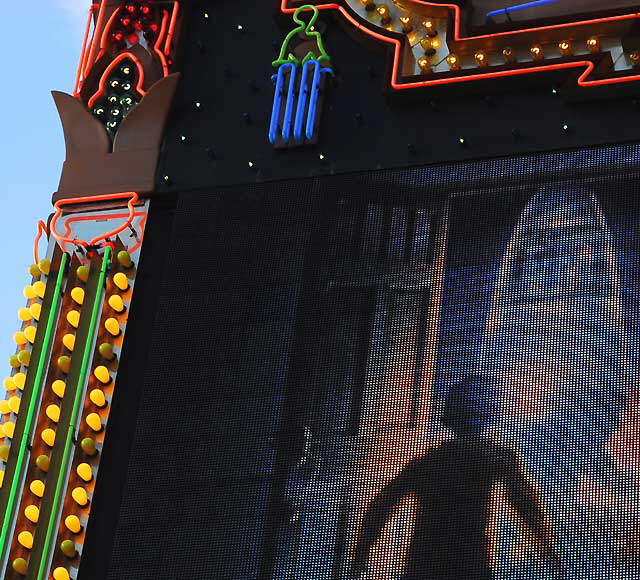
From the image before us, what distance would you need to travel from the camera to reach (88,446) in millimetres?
14602

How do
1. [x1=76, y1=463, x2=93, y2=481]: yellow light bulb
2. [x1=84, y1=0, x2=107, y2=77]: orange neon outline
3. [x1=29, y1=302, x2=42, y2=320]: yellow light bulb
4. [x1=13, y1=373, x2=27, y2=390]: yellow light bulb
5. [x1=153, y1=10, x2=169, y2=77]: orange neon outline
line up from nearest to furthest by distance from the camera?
[x1=76, y1=463, x2=93, y2=481]: yellow light bulb → [x1=13, y1=373, x2=27, y2=390]: yellow light bulb → [x1=29, y1=302, x2=42, y2=320]: yellow light bulb → [x1=153, y1=10, x2=169, y2=77]: orange neon outline → [x1=84, y1=0, x2=107, y2=77]: orange neon outline

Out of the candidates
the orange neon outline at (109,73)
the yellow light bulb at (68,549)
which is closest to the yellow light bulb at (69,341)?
the yellow light bulb at (68,549)

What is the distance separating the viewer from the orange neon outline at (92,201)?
15.9 m

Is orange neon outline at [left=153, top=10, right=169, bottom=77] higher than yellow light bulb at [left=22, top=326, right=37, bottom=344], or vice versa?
orange neon outline at [left=153, top=10, right=169, bottom=77]

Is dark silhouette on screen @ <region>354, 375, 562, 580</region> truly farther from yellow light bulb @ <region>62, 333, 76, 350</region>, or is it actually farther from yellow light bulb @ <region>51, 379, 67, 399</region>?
yellow light bulb @ <region>62, 333, 76, 350</region>

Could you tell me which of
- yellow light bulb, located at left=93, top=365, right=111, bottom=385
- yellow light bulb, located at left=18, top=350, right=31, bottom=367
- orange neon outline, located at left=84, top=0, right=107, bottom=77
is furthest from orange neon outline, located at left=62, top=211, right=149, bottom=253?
orange neon outline, located at left=84, top=0, right=107, bottom=77

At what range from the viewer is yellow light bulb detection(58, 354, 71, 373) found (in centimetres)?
1517

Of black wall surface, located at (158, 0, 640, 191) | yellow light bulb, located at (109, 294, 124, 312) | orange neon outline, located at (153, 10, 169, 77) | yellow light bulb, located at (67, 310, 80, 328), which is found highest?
orange neon outline, located at (153, 10, 169, 77)

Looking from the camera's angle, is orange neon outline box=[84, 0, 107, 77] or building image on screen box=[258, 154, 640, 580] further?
orange neon outline box=[84, 0, 107, 77]

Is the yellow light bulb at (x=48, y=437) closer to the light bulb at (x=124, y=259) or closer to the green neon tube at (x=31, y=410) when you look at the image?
the green neon tube at (x=31, y=410)

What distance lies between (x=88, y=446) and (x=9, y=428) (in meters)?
0.91

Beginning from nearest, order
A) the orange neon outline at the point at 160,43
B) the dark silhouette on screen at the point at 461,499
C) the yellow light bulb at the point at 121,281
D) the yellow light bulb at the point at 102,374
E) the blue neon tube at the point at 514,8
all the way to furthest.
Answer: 1. the dark silhouette on screen at the point at 461,499
2. the yellow light bulb at the point at 102,374
3. the yellow light bulb at the point at 121,281
4. the blue neon tube at the point at 514,8
5. the orange neon outline at the point at 160,43

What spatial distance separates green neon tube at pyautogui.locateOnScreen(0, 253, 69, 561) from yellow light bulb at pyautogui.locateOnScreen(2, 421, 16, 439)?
0.13 meters

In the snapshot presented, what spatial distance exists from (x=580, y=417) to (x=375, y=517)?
1.87 metres
